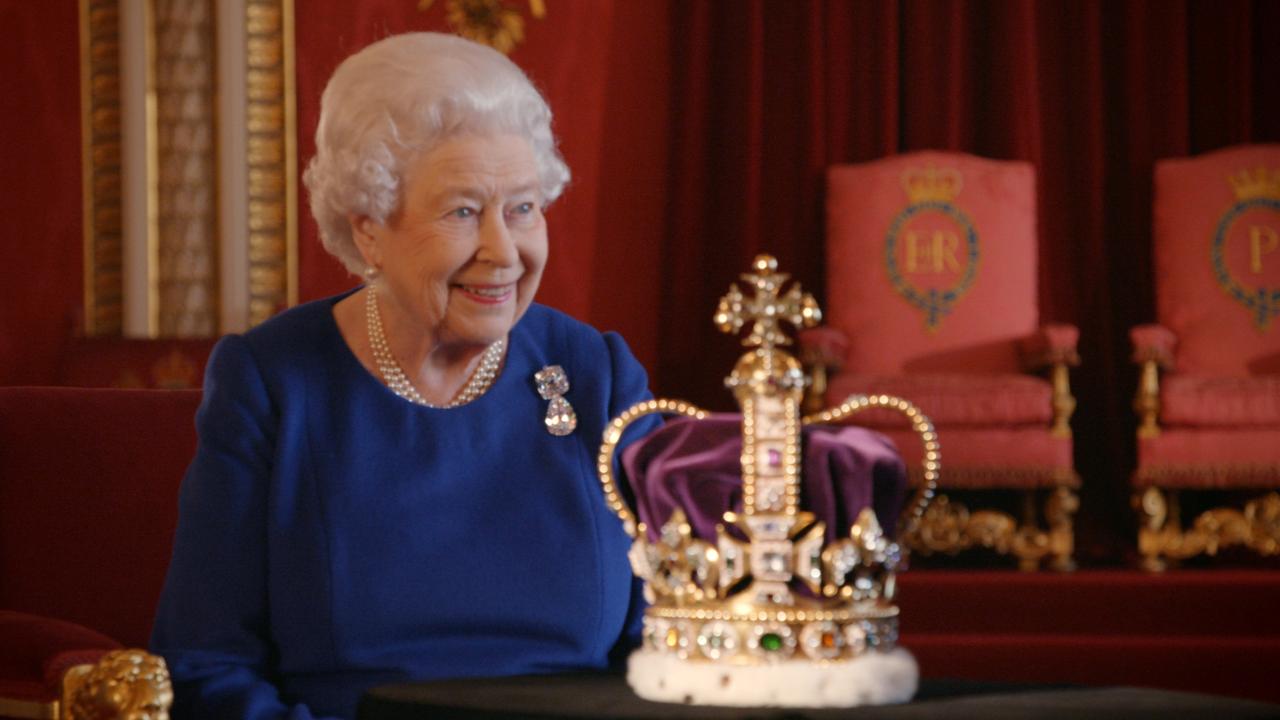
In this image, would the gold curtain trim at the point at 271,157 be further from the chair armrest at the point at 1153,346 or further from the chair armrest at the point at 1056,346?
the chair armrest at the point at 1153,346

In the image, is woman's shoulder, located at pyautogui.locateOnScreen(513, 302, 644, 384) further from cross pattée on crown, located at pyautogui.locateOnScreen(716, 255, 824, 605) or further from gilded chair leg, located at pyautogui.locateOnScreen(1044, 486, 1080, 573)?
gilded chair leg, located at pyautogui.locateOnScreen(1044, 486, 1080, 573)

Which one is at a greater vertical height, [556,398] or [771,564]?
[556,398]

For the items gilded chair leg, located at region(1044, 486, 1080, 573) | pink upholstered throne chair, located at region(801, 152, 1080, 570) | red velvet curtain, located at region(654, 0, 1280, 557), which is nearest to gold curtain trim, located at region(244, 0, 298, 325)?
red velvet curtain, located at region(654, 0, 1280, 557)

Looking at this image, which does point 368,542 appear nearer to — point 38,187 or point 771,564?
point 771,564

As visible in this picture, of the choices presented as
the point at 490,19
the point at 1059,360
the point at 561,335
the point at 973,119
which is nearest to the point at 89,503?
the point at 561,335

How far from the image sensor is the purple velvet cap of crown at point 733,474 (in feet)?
4.23

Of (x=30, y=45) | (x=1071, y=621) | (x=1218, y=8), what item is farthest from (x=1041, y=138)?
(x=30, y=45)

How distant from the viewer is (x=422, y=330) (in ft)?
6.02

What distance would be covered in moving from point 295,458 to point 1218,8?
14.3 ft

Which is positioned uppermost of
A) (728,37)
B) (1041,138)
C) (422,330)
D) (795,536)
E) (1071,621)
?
(728,37)

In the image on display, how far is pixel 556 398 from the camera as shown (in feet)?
6.07

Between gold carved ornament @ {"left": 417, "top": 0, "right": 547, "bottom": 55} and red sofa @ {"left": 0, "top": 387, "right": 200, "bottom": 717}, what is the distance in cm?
353

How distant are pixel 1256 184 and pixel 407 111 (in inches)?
144

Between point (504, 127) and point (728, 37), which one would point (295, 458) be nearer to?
point (504, 127)
